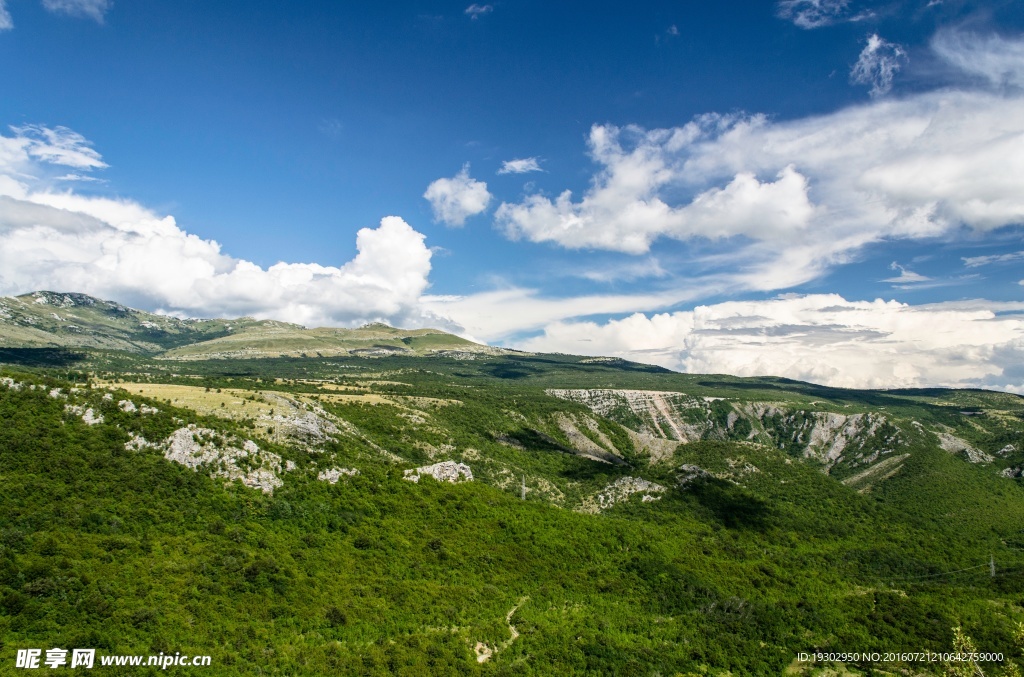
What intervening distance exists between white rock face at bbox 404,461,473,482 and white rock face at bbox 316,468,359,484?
9.13 metres

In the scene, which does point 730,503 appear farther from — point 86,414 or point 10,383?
point 10,383

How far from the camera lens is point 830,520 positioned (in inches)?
5330

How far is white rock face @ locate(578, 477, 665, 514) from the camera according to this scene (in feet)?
420

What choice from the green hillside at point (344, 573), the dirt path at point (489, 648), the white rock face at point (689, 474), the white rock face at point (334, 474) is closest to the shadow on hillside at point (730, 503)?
the white rock face at point (689, 474)

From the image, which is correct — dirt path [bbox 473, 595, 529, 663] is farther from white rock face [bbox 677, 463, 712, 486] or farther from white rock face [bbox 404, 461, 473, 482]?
white rock face [bbox 677, 463, 712, 486]

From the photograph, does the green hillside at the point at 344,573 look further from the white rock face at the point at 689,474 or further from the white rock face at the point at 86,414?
the white rock face at the point at 689,474

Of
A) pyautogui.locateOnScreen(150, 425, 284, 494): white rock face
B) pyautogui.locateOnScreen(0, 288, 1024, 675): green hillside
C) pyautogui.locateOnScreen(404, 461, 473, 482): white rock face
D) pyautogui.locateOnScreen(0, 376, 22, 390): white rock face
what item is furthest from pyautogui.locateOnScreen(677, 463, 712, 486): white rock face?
pyautogui.locateOnScreen(0, 376, 22, 390): white rock face

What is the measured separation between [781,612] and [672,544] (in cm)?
2145

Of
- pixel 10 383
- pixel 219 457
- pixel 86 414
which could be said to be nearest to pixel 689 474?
pixel 219 457

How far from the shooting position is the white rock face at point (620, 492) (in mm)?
127875

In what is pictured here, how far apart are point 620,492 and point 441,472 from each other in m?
65.1

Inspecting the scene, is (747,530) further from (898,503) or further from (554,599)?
(898,503)

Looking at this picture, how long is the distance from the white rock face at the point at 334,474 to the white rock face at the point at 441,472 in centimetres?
913

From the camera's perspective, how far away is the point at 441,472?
8850 cm
